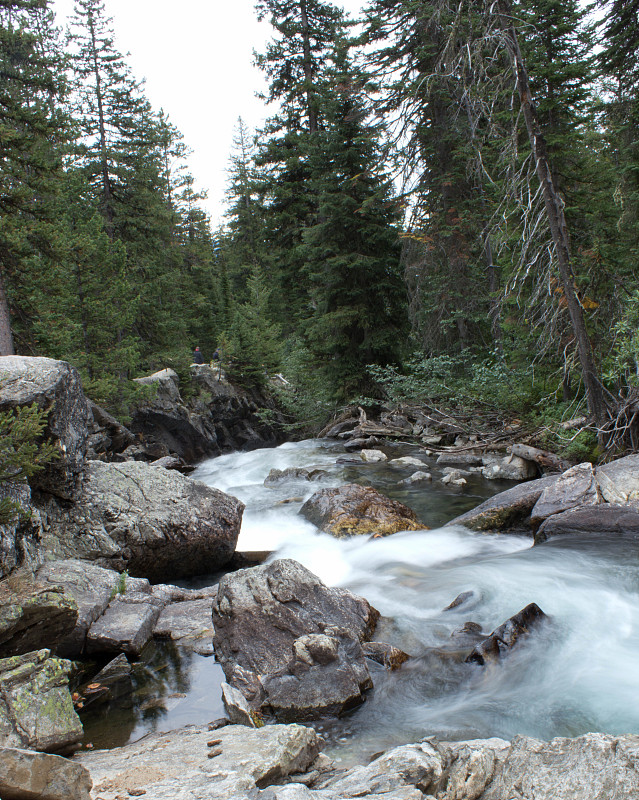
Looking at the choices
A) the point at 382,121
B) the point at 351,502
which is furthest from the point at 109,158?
the point at 351,502

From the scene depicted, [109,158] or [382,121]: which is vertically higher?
[109,158]

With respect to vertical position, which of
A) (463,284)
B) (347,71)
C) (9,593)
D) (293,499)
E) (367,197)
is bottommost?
(293,499)

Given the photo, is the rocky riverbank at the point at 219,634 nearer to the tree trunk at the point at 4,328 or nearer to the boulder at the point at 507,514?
the boulder at the point at 507,514

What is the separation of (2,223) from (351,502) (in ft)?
32.7

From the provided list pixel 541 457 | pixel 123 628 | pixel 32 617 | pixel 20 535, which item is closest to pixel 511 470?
pixel 541 457

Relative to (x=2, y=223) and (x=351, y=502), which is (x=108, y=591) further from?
(x=2, y=223)

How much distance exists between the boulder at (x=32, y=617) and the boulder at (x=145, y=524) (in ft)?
7.66

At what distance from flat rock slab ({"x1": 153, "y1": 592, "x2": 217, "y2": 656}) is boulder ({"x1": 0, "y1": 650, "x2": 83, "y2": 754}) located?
182 cm

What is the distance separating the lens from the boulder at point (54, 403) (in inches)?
266

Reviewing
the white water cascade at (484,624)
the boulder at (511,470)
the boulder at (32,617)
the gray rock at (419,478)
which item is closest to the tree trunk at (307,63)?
the gray rock at (419,478)

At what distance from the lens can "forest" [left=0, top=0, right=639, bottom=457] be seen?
33.5ft

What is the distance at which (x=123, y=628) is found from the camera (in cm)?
539

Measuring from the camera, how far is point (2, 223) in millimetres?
11852

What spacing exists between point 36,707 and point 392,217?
62.1 feet
